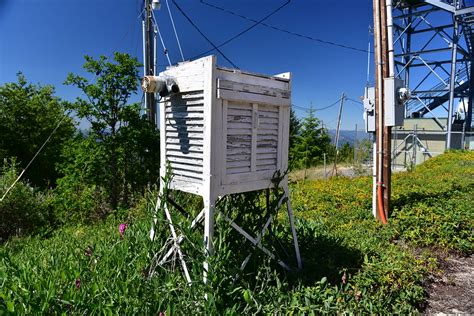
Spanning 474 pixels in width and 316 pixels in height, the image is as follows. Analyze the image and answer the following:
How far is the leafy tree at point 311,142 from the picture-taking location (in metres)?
18.5

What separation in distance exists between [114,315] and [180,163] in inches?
47.3

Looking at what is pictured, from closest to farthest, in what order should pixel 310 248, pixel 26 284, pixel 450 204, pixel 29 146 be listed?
pixel 26 284 < pixel 310 248 < pixel 450 204 < pixel 29 146

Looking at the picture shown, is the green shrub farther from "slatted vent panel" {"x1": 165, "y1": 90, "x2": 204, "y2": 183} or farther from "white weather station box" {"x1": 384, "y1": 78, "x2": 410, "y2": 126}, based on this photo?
"white weather station box" {"x1": 384, "y1": 78, "x2": 410, "y2": 126}

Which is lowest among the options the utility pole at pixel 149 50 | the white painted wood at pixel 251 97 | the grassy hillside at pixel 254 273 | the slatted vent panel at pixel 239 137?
the grassy hillside at pixel 254 273

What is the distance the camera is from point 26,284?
207cm

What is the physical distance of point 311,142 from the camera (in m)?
19.1

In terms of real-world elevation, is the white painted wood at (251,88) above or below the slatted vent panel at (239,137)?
above

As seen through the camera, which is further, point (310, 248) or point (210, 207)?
point (310, 248)

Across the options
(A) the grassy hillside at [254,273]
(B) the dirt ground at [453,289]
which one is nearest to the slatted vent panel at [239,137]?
(A) the grassy hillside at [254,273]

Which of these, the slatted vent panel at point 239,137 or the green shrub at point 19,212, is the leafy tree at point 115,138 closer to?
the green shrub at point 19,212

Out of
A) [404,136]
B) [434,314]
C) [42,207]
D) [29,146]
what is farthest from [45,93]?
[404,136]

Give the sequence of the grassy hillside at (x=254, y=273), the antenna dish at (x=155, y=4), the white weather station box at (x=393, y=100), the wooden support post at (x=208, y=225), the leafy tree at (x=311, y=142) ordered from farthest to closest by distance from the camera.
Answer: the leafy tree at (x=311, y=142)
the antenna dish at (x=155, y=4)
the white weather station box at (x=393, y=100)
the wooden support post at (x=208, y=225)
the grassy hillside at (x=254, y=273)

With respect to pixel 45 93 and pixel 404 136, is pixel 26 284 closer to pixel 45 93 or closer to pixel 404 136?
pixel 45 93

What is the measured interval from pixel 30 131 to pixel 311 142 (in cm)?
1410
